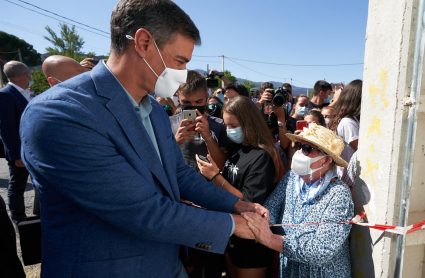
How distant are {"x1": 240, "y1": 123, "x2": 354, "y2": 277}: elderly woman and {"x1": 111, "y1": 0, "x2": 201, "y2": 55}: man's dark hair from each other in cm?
107

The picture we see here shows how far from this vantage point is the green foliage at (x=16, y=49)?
36688mm

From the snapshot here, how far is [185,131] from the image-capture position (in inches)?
105

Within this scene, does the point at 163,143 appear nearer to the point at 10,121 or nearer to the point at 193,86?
the point at 193,86

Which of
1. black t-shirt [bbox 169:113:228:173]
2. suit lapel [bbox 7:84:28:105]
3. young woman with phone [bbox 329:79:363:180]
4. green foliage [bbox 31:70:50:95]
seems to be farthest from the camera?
green foliage [bbox 31:70:50:95]

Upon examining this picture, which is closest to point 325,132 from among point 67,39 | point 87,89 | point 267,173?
point 267,173

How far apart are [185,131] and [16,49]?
47.0 meters

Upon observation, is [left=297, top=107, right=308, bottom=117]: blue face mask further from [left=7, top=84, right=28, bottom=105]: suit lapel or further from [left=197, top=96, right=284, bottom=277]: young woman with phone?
[left=7, top=84, right=28, bottom=105]: suit lapel

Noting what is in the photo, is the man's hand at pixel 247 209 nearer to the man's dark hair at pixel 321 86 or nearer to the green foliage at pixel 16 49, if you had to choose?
the man's dark hair at pixel 321 86

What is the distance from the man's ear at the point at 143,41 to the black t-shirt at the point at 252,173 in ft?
4.53

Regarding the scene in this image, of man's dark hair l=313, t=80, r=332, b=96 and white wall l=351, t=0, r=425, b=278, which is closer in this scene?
white wall l=351, t=0, r=425, b=278

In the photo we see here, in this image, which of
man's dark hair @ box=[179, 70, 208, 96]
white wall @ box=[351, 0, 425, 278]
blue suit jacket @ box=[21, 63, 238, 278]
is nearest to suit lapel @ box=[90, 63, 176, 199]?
blue suit jacket @ box=[21, 63, 238, 278]

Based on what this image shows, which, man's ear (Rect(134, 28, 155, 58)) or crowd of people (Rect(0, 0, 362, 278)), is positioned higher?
man's ear (Rect(134, 28, 155, 58))

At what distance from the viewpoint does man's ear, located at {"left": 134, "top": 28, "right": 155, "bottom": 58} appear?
1188 millimetres

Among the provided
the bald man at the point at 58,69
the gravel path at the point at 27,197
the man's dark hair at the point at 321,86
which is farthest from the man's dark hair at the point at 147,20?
the man's dark hair at the point at 321,86
